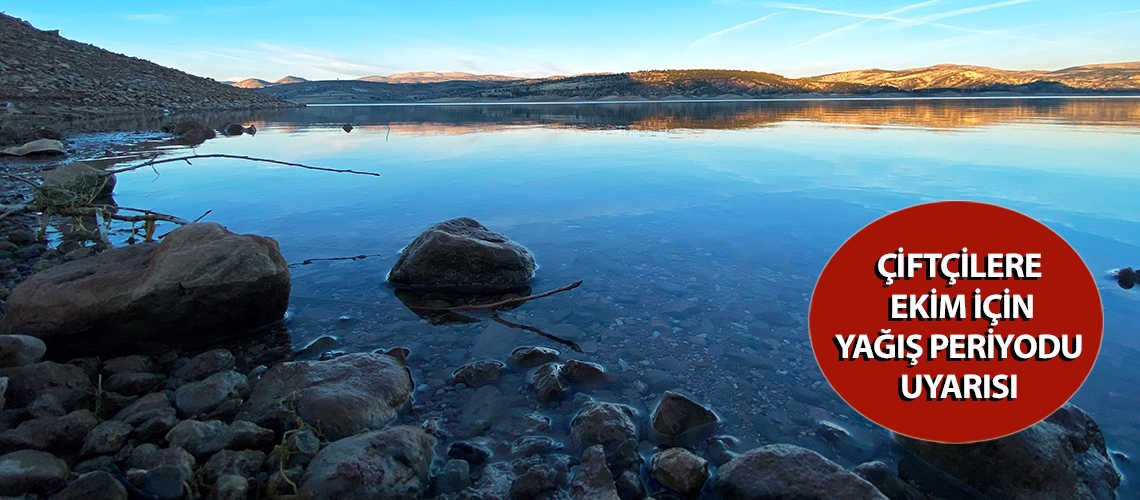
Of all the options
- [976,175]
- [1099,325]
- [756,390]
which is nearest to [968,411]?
[1099,325]

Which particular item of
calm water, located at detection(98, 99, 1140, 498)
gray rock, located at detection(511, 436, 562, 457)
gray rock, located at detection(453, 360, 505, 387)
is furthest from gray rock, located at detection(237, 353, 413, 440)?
gray rock, located at detection(511, 436, 562, 457)

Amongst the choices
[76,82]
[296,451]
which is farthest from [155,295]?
[76,82]

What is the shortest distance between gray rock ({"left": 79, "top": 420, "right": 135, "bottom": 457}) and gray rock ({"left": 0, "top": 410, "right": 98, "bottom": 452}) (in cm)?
7

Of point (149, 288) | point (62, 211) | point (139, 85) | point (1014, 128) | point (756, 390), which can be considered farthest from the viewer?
point (139, 85)

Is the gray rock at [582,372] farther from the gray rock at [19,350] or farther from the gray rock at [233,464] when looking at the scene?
the gray rock at [19,350]

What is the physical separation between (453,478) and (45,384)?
7.98 feet

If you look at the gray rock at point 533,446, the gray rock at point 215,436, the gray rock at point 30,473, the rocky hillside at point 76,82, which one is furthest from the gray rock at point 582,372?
the rocky hillside at point 76,82

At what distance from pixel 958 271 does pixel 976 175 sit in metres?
9.99

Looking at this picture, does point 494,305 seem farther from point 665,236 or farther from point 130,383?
point 665,236

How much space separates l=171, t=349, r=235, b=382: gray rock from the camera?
3.45 metres

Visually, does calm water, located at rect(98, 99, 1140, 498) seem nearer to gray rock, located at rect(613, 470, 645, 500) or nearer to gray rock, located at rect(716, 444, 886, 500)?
gray rock, located at rect(716, 444, 886, 500)

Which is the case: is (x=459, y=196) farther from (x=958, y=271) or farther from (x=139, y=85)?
(x=139, y=85)

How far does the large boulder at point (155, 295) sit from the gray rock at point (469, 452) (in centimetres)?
229

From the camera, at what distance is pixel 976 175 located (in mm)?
10320
